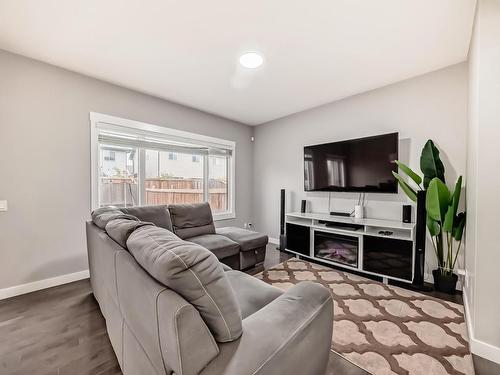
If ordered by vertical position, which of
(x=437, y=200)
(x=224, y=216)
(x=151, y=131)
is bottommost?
(x=224, y=216)

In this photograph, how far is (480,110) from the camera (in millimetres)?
1563

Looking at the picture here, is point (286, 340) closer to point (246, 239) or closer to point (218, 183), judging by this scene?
point (246, 239)

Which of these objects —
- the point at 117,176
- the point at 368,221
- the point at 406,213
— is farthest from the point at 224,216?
the point at 406,213

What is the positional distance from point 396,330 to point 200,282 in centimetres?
181

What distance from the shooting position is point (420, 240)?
7.95ft

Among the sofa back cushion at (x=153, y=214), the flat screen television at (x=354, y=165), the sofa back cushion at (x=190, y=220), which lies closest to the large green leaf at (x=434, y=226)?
the flat screen television at (x=354, y=165)

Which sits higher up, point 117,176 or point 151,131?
point 151,131

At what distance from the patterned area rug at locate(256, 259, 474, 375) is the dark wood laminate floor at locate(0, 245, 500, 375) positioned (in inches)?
4.9

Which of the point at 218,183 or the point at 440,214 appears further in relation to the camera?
the point at 218,183

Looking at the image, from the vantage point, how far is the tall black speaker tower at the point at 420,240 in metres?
2.42

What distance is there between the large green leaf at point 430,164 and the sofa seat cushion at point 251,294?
2207 millimetres

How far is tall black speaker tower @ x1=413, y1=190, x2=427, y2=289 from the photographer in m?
2.42

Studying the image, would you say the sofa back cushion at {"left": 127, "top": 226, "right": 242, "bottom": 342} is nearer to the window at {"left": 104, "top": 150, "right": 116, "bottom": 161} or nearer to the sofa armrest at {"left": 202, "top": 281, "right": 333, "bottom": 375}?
the sofa armrest at {"left": 202, "top": 281, "right": 333, "bottom": 375}

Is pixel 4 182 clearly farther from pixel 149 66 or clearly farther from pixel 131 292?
pixel 131 292
